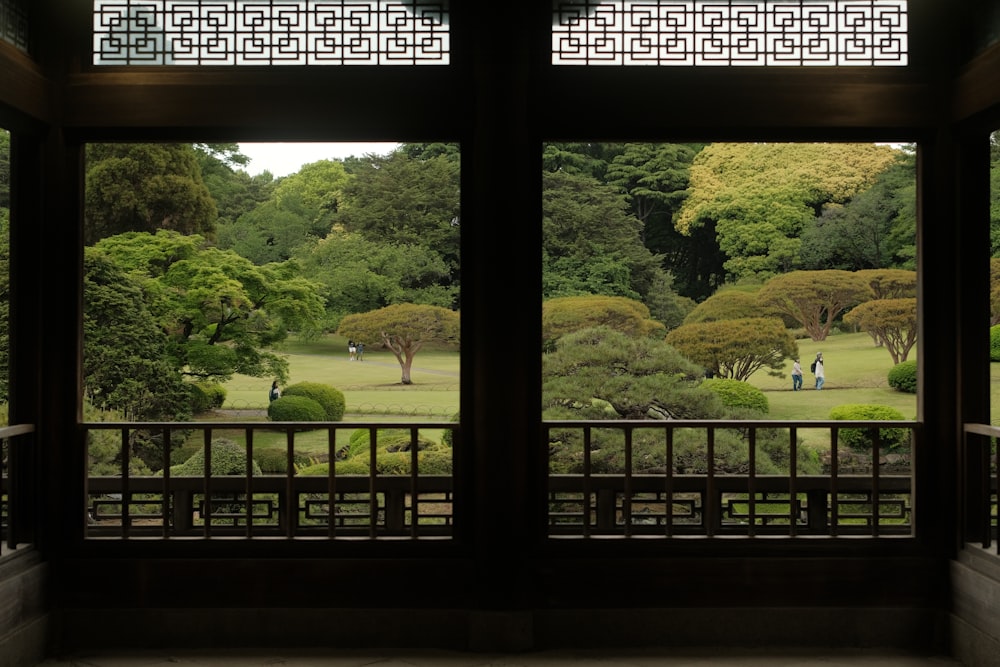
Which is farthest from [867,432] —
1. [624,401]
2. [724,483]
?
[724,483]

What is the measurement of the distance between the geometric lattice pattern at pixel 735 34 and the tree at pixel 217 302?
4.28 m

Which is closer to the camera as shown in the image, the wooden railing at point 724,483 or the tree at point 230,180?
the wooden railing at point 724,483

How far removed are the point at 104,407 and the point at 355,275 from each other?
88.7 inches

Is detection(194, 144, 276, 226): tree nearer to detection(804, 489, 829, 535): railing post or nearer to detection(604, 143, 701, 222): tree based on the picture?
detection(604, 143, 701, 222): tree

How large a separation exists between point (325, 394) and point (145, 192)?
220cm

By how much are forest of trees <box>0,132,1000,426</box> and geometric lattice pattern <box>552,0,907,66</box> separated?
367cm

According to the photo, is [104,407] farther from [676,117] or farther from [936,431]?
[936,431]

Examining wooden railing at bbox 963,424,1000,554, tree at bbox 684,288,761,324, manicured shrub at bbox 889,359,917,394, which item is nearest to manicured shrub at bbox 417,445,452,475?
tree at bbox 684,288,761,324

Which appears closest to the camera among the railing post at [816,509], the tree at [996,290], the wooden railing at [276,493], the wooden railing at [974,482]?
the wooden railing at [974,482]

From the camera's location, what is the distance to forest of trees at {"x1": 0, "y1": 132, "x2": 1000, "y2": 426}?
301 inches

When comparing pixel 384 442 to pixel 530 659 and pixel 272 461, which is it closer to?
pixel 272 461

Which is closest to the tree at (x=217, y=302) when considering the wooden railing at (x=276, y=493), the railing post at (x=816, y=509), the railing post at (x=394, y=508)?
the wooden railing at (x=276, y=493)

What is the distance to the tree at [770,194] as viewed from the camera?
7.92 meters

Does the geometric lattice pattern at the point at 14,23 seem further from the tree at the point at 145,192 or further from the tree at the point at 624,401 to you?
the tree at the point at 624,401
